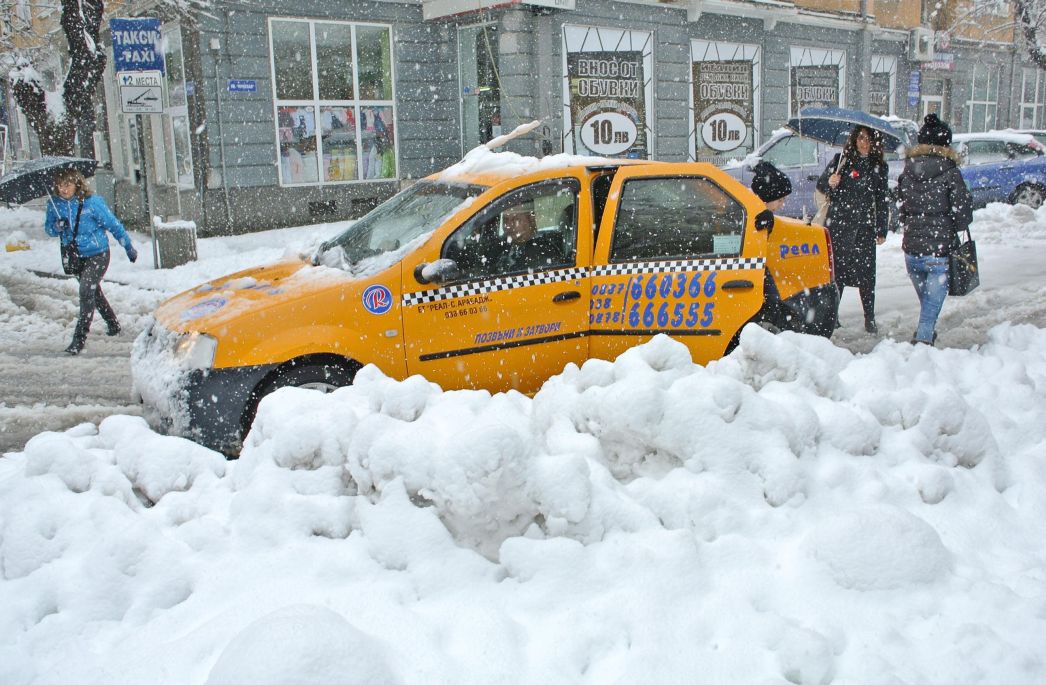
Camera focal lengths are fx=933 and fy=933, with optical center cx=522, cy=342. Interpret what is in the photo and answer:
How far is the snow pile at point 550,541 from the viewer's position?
2.52m

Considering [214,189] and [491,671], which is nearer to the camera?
[491,671]

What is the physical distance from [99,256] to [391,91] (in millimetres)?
10323

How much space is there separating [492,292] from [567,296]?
1.49 ft

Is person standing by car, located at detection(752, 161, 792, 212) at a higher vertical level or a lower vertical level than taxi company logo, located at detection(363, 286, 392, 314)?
higher

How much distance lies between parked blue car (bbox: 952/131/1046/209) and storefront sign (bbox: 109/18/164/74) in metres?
13.3

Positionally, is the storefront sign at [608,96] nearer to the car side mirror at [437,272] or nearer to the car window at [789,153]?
the car window at [789,153]

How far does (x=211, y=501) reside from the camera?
330cm

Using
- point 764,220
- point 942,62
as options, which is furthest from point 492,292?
point 942,62

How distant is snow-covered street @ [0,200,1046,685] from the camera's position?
8.27ft

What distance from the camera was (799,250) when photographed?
19.3 ft

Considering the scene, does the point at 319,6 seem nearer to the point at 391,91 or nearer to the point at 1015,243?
the point at 391,91

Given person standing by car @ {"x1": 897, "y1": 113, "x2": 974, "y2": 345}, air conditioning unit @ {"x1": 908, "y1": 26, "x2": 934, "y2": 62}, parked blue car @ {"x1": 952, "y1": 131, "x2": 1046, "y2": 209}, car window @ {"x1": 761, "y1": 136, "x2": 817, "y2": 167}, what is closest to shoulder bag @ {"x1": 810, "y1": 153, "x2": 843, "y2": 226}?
person standing by car @ {"x1": 897, "y1": 113, "x2": 974, "y2": 345}

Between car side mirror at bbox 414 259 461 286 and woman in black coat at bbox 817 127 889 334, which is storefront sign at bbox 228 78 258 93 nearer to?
woman in black coat at bbox 817 127 889 334

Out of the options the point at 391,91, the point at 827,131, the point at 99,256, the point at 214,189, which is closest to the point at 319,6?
the point at 391,91
